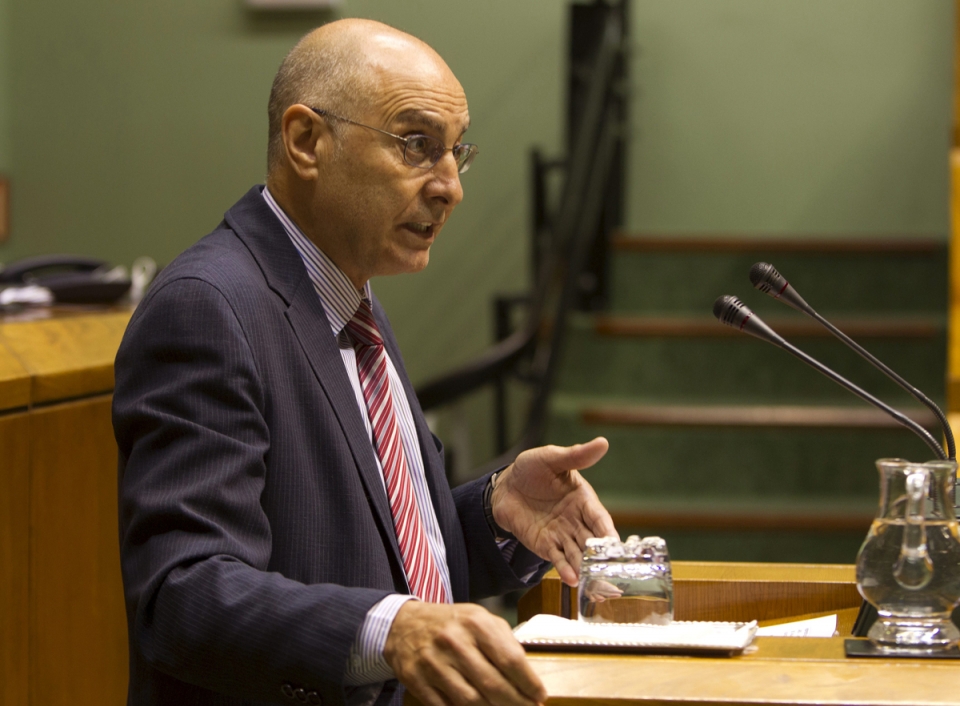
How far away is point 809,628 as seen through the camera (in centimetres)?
119

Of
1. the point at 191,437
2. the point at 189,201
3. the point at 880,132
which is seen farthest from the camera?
the point at 189,201

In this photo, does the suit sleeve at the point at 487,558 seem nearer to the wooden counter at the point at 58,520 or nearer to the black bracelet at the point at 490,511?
the black bracelet at the point at 490,511

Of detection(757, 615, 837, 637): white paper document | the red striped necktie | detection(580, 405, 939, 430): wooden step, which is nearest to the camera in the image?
detection(757, 615, 837, 637): white paper document

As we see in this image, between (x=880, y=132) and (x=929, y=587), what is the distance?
3.48 metres

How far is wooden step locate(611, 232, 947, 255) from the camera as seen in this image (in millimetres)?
3891

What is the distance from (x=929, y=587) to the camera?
0.95 metres

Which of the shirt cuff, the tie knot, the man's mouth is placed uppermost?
the man's mouth

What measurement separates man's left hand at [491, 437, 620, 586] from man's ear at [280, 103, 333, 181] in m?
0.42

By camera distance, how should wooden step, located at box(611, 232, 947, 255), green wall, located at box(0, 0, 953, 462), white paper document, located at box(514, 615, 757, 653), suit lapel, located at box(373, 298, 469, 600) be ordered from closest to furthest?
white paper document, located at box(514, 615, 757, 653) < suit lapel, located at box(373, 298, 469, 600) < wooden step, located at box(611, 232, 947, 255) < green wall, located at box(0, 0, 953, 462)

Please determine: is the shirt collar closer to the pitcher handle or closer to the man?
the man

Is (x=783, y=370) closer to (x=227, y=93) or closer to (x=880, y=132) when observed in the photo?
(x=880, y=132)

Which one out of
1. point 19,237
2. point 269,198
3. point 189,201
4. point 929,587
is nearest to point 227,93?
point 189,201

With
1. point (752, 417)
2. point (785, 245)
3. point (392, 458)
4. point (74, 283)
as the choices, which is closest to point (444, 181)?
point (392, 458)

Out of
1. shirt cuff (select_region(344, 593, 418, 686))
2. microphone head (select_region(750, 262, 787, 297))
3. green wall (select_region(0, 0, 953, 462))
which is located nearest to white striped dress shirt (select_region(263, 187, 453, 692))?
shirt cuff (select_region(344, 593, 418, 686))
